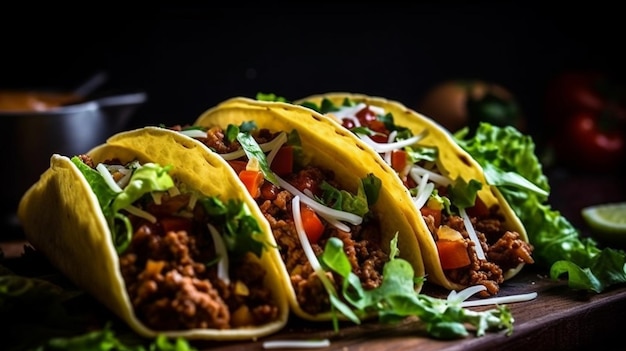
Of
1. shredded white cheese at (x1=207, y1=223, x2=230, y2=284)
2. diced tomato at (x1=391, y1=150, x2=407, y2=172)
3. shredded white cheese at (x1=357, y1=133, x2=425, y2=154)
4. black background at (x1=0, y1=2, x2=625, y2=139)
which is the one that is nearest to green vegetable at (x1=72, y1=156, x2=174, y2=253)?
shredded white cheese at (x1=207, y1=223, x2=230, y2=284)

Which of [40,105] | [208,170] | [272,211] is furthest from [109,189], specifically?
[40,105]

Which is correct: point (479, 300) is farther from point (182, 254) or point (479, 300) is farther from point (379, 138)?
point (182, 254)

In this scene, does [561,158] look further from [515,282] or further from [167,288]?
[167,288]

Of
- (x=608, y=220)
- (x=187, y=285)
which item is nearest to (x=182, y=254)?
(x=187, y=285)

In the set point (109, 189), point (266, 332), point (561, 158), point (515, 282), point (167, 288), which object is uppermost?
point (109, 189)

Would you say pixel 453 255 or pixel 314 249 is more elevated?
pixel 314 249
